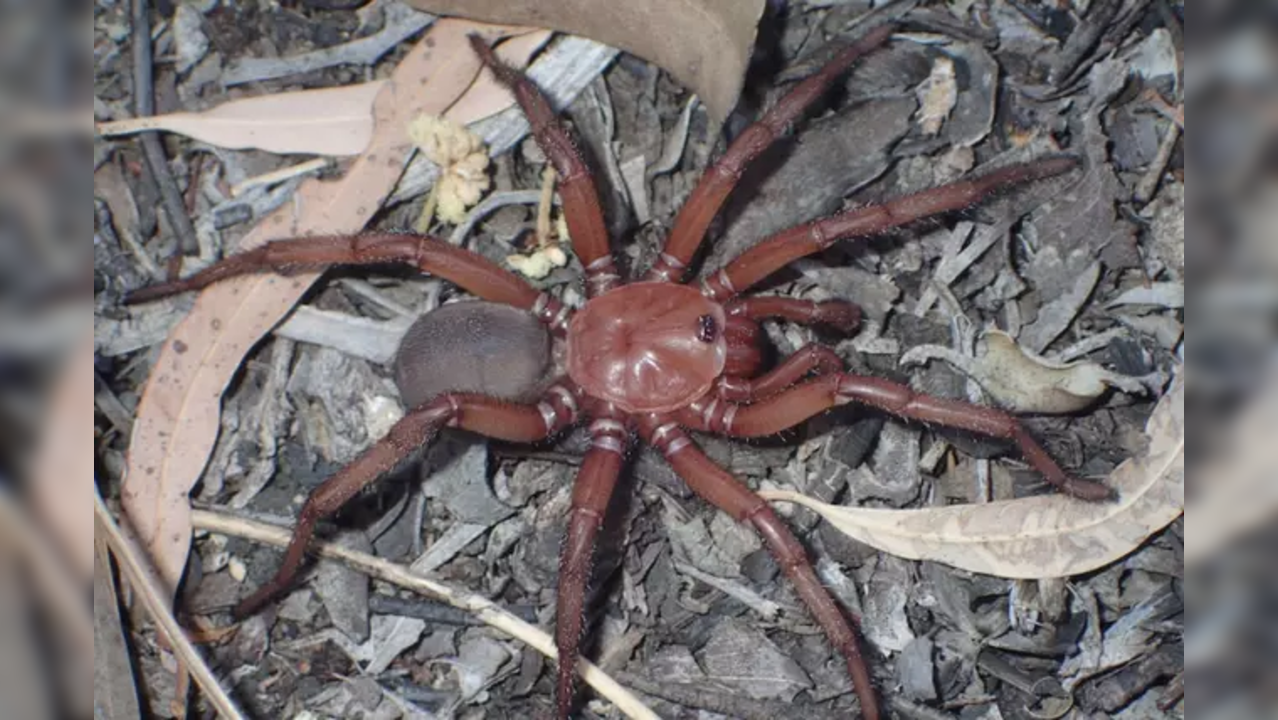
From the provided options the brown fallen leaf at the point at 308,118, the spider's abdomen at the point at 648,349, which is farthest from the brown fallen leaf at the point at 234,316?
the spider's abdomen at the point at 648,349

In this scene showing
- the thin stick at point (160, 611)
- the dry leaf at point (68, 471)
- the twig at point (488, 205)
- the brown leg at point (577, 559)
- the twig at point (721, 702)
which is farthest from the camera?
the twig at point (488, 205)

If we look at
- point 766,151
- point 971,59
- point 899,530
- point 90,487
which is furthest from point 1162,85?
point 90,487

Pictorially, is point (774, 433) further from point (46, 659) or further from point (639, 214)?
point (46, 659)

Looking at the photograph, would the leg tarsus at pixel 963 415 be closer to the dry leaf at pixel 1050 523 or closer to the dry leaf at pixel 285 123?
the dry leaf at pixel 1050 523

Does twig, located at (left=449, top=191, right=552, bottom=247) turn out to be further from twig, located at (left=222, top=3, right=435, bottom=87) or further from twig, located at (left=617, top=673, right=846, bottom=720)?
twig, located at (left=617, top=673, right=846, bottom=720)

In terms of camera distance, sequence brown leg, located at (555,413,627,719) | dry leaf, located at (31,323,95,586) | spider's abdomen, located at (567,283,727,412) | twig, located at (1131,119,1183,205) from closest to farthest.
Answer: dry leaf, located at (31,323,95,586) → brown leg, located at (555,413,627,719) → spider's abdomen, located at (567,283,727,412) → twig, located at (1131,119,1183,205)

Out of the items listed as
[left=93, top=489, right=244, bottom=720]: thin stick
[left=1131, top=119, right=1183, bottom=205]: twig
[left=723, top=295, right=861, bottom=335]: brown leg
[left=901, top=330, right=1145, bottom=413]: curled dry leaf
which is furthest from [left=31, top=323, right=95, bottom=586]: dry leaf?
[left=1131, top=119, right=1183, bottom=205]: twig
